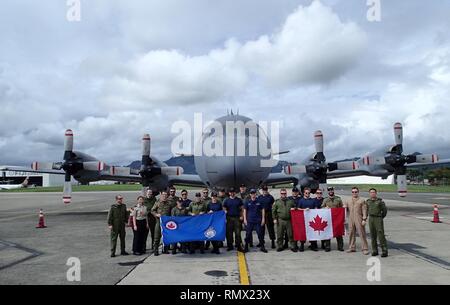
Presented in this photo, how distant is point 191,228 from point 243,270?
246cm

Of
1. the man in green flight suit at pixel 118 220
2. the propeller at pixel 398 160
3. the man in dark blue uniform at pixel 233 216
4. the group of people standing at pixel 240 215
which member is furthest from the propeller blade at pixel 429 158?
the man in green flight suit at pixel 118 220

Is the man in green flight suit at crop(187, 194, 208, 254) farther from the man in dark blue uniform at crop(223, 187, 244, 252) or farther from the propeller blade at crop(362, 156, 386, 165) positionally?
the propeller blade at crop(362, 156, 386, 165)

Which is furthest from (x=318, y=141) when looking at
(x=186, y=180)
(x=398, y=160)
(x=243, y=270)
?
(x=243, y=270)

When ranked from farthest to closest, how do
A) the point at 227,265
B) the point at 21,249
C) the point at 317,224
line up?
the point at 21,249
the point at 317,224
the point at 227,265

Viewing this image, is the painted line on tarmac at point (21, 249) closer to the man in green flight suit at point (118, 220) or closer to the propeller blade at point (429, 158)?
the man in green flight suit at point (118, 220)

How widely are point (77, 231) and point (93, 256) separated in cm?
540

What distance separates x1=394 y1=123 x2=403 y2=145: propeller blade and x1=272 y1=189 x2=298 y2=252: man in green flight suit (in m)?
12.4

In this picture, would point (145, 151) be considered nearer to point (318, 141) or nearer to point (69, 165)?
point (69, 165)

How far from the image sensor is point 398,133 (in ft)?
64.3

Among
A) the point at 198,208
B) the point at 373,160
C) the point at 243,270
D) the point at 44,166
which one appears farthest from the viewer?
the point at 373,160

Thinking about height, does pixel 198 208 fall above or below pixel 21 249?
above
